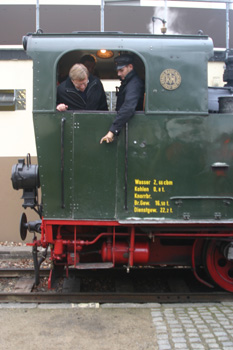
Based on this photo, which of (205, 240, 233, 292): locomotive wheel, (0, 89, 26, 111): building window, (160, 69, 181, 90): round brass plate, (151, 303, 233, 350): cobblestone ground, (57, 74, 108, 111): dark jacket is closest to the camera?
(151, 303, 233, 350): cobblestone ground

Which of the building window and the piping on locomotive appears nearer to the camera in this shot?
the piping on locomotive

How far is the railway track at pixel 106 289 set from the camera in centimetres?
445

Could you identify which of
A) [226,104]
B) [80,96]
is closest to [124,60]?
[80,96]

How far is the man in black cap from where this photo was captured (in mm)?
3875

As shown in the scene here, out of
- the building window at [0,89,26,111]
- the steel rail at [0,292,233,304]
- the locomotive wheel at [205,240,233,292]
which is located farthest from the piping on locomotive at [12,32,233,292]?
the building window at [0,89,26,111]

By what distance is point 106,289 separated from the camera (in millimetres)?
5035

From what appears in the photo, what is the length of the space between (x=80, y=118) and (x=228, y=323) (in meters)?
2.68

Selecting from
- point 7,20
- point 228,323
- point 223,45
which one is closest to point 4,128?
point 7,20

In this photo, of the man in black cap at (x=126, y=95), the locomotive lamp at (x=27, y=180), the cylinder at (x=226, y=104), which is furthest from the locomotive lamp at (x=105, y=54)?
the locomotive lamp at (x=27, y=180)

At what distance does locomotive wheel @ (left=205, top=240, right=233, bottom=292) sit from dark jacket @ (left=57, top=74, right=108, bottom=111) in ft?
7.29

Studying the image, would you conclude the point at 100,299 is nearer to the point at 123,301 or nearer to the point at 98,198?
the point at 123,301

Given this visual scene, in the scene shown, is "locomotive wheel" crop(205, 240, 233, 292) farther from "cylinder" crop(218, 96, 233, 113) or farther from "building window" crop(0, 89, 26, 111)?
"building window" crop(0, 89, 26, 111)

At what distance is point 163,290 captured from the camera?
16.5 feet

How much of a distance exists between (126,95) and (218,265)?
8.13ft
